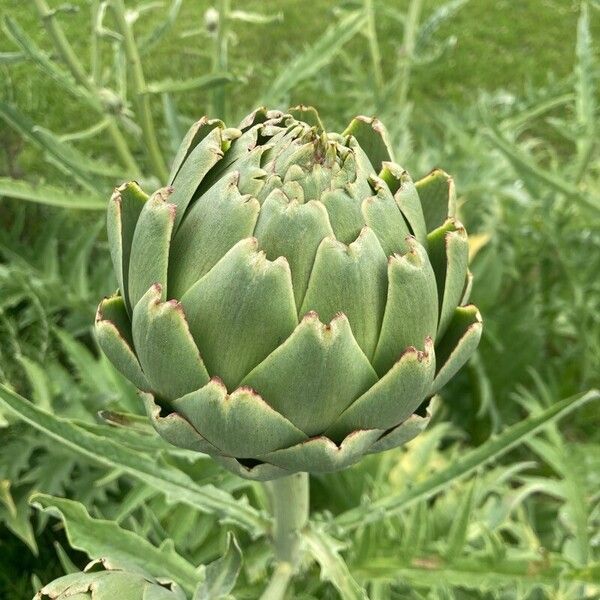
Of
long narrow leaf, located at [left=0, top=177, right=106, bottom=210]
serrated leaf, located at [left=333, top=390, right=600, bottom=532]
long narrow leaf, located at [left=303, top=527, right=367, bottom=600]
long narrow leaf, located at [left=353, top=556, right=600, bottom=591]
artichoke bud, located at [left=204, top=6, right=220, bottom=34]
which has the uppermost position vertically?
artichoke bud, located at [left=204, top=6, right=220, bottom=34]

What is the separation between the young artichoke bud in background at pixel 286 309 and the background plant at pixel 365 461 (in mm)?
135

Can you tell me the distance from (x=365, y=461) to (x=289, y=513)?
0.38 m

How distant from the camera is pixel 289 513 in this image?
653 mm

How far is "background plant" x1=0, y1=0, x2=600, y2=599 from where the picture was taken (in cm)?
67

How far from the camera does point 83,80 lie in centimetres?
96

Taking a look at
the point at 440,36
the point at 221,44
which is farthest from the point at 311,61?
the point at 440,36

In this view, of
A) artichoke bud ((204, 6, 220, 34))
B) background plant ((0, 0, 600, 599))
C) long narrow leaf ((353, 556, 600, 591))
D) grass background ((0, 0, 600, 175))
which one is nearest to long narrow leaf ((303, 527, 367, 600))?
background plant ((0, 0, 600, 599))

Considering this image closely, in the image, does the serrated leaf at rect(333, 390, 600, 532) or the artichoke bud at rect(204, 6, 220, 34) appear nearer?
the serrated leaf at rect(333, 390, 600, 532)

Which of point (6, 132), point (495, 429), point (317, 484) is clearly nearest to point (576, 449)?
point (495, 429)

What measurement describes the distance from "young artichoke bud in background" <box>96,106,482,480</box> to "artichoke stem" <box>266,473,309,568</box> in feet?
0.43

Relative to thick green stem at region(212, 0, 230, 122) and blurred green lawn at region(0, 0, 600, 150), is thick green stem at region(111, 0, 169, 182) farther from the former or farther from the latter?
blurred green lawn at region(0, 0, 600, 150)

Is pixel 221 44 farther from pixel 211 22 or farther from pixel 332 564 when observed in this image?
pixel 332 564

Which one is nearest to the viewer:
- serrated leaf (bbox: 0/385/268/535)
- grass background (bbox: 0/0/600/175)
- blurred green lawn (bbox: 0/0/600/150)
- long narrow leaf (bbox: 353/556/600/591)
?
serrated leaf (bbox: 0/385/268/535)

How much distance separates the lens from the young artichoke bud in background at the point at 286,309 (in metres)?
0.45
